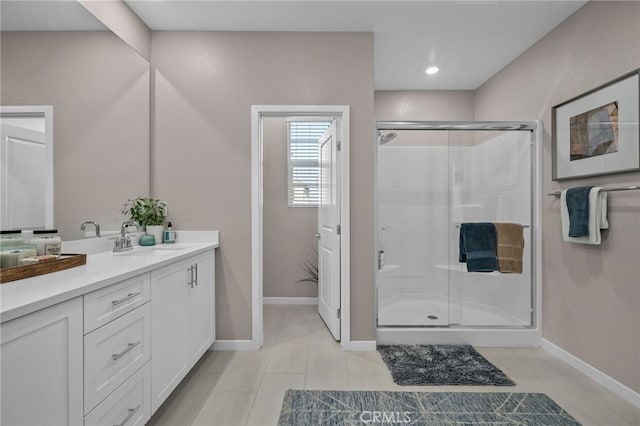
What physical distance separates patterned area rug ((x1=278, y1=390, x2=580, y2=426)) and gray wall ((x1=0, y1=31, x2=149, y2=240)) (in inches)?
69.0

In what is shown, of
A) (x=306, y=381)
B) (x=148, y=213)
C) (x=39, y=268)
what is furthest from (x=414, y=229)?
(x=39, y=268)

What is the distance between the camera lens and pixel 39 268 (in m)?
1.37

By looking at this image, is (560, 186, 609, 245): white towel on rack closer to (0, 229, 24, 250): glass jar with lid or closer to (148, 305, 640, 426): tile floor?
(148, 305, 640, 426): tile floor

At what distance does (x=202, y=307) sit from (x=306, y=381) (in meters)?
0.93

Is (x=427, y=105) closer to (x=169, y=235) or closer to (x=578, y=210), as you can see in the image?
(x=578, y=210)

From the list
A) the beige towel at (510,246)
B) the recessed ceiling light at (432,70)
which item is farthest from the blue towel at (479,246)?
the recessed ceiling light at (432,70)

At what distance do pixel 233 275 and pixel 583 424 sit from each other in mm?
2484

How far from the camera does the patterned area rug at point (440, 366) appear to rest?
2191mm

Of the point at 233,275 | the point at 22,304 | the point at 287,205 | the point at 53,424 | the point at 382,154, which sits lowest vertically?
the point at 53,424

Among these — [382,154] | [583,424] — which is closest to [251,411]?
[583,424]

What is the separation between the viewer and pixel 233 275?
2715 mm

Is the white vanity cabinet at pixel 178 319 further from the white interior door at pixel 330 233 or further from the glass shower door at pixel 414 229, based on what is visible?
the glass shower door at pixel 414 229

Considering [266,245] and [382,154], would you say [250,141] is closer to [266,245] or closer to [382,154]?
[382,154]

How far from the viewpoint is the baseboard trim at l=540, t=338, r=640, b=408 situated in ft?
6.49
